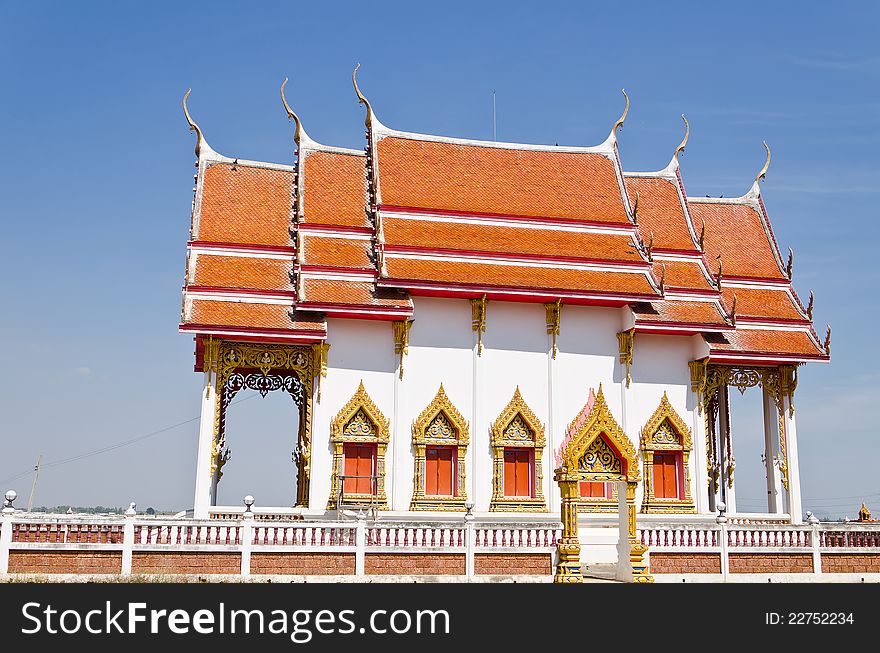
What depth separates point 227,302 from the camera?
2077 centimetres

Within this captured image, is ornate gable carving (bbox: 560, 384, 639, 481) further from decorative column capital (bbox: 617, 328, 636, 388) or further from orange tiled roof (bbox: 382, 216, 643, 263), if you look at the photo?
orange tiled roof (bbox: 382, 216, 643, 263)

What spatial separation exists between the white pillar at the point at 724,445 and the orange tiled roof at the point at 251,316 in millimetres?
10206

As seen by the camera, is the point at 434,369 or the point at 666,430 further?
the point at 666,430

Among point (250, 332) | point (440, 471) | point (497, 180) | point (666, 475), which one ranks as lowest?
point (440, 471)

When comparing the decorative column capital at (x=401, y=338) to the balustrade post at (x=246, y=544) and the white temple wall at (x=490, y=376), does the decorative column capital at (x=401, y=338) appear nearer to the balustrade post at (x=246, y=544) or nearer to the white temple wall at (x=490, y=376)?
the white temple wall at (x=490, y=376)

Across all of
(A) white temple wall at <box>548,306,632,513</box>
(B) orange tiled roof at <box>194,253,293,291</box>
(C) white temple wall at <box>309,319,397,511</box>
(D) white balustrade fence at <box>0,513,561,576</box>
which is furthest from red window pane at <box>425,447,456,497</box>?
(B) orange tiled roof at <box>194,253,293,291</box>

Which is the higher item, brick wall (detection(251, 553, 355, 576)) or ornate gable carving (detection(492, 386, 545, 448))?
ornate gable carving (detection(492, 386, 545, 448))

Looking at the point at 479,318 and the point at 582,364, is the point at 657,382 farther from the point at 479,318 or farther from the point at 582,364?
→ the point at 479,318

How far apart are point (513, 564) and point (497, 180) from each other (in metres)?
10.7

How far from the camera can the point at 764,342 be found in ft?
76.6

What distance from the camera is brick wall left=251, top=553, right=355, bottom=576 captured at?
16.7 meters

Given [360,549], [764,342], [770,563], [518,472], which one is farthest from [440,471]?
[764,342]

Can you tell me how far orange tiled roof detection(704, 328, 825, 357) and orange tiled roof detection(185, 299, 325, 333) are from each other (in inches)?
365
